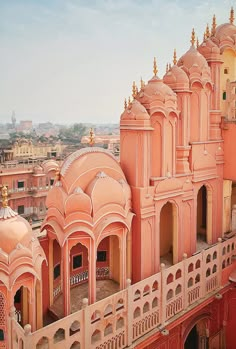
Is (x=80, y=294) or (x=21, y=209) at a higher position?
(x=80, y=294)

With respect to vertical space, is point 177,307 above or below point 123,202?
below

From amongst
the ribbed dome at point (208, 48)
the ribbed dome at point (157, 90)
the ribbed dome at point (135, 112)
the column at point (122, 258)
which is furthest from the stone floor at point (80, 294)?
the ribbed dome at point (208, 48)

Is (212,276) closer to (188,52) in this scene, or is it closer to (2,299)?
(2,299)

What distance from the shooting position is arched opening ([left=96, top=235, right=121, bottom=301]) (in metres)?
9.95

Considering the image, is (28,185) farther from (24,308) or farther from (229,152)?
(24,308)

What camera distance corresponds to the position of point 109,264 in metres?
10.3

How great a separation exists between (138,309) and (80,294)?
1.79m

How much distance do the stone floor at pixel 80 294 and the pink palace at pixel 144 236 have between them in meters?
0.03

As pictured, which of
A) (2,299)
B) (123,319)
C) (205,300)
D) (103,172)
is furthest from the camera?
(205,300)

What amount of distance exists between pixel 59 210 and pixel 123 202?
5.64 ft

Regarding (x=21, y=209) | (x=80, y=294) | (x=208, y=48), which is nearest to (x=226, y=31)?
(x=208, y=48)

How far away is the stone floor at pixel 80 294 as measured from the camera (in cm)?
864

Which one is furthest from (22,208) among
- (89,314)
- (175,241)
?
(89,314)

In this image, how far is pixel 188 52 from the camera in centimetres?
1118
